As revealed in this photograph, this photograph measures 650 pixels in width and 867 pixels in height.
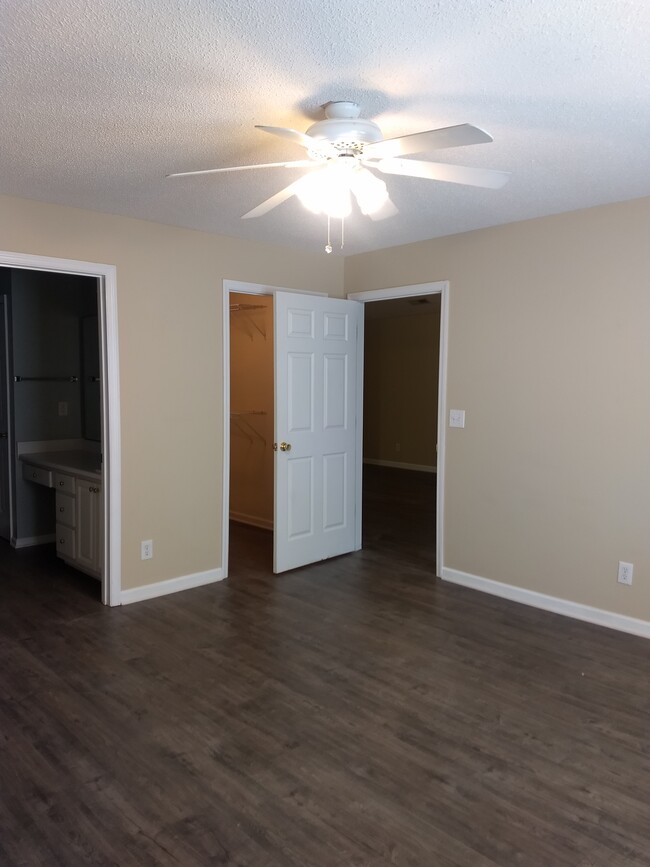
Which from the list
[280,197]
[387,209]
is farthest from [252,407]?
[280,197]

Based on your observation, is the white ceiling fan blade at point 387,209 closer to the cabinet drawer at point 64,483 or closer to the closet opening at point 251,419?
the closet opening at point 251,419

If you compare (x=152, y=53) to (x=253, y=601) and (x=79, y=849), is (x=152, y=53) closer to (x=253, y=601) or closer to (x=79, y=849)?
(x=79, y=849)

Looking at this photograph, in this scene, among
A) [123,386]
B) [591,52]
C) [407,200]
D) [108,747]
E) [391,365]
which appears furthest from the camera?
[391,365]

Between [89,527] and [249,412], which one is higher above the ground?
[249,412]

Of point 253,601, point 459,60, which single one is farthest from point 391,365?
point 459,60

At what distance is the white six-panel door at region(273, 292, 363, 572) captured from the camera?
4.41m

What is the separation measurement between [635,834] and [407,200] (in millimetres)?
2896

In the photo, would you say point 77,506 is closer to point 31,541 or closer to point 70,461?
point 70,461

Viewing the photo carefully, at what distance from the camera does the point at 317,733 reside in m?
2.52

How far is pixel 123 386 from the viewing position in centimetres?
384

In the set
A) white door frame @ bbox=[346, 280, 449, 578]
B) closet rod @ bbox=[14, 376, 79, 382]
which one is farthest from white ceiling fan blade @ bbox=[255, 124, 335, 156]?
closet rod @ bbox=[14, 376, 79, 382]

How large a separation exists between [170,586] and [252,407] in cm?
209

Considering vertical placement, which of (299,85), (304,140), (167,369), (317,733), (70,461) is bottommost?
(317,733)

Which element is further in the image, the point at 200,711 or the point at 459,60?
the point at 200,711
